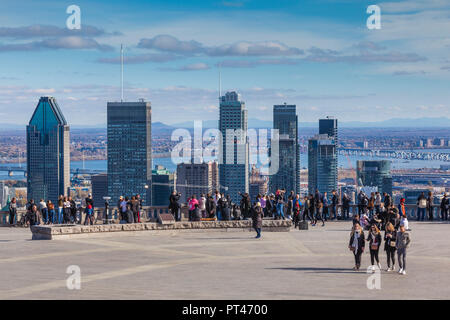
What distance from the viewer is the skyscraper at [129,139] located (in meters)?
169

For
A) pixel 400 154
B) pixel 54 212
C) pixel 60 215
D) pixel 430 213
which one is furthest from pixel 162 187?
pixel 430 213

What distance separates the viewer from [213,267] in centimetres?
2378

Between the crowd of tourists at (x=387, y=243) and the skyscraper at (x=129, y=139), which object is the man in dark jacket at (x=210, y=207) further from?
the skyscraper at (x=129, y=139)

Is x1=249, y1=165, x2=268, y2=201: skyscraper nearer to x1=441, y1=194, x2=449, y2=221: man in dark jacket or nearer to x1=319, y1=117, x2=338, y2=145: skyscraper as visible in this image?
x1=319, y1=117, x2=338, y2=145: skyscraper

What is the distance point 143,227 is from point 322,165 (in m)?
139

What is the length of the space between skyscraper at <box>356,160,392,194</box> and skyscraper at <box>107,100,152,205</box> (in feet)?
173

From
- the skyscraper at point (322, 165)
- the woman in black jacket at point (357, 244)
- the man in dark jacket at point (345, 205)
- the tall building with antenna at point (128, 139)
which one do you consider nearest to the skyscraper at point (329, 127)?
the skyscraper at point (322, 165)

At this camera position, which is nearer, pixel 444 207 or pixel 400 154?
pixel 444 207

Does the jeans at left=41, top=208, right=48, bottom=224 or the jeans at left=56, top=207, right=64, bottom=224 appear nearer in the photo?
the jeans at left=56, top=207, right=64, bottom=224

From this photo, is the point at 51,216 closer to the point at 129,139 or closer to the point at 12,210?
the point at 12,210

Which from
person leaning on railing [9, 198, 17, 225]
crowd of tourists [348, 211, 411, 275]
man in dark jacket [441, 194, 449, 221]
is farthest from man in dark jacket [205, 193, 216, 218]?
crowd of tourists [348, 211, 411, 275]

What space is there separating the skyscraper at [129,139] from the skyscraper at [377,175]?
173ft

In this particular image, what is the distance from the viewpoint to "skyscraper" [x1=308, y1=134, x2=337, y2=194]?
160 m
